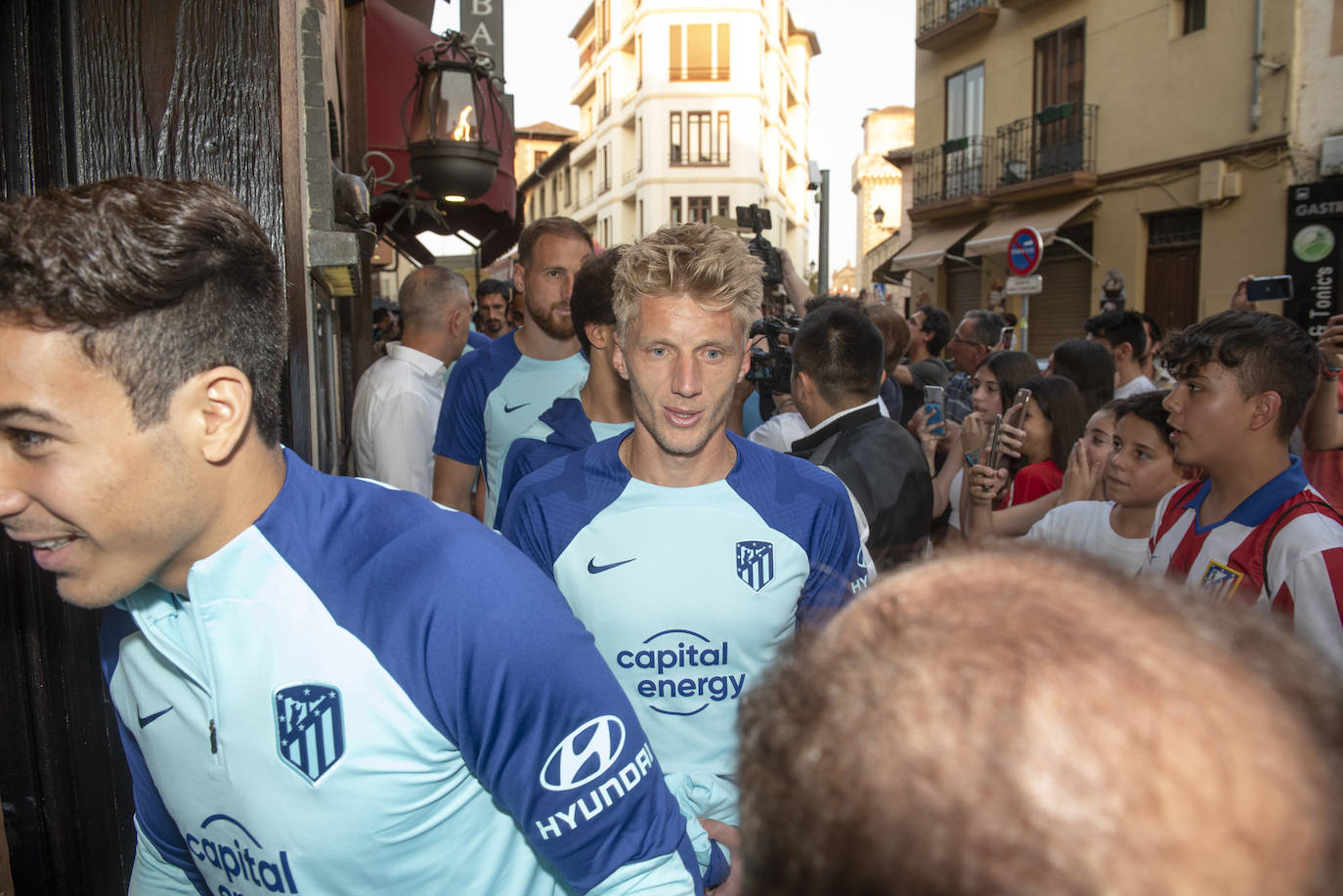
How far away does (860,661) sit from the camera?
56 cm

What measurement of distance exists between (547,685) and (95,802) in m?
1.70

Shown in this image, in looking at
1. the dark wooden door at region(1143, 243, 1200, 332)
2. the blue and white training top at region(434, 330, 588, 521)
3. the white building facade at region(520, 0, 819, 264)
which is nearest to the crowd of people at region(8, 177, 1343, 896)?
the blue and white training top at region(434, 330, 588, 521)

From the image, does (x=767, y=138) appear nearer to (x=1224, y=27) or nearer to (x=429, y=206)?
(x=1224, y=27)

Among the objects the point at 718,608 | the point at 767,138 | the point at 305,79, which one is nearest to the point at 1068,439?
the point at 718,608

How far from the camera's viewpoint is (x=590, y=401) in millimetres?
3348

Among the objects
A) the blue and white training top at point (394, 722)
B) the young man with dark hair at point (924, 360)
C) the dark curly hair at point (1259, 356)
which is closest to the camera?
the blue and white training top at point (394, 722)

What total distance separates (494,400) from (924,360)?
Result: 3845 mm

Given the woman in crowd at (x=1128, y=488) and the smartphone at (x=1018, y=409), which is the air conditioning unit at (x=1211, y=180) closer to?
the smartphone at (x=1018, y=409)

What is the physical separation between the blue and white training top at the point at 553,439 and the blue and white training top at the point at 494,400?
18.7 inches

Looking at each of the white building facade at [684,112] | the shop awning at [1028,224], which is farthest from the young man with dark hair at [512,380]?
the white building facade at [684,112]

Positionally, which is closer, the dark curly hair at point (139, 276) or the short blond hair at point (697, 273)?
the dark curly hair at point (139, 276)

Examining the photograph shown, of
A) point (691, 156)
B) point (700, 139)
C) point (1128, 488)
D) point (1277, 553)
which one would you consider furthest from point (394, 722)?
point (700, 139)

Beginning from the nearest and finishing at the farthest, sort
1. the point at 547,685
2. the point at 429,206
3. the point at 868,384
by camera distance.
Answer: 1. the point at 547,685
2. the point at 868,384
3. the point at 429,206

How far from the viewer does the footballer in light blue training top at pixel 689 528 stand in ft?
6.81
